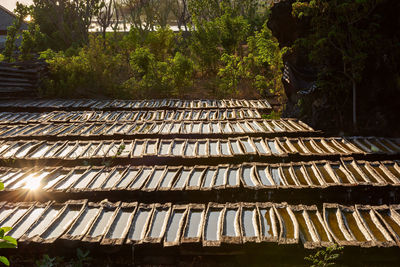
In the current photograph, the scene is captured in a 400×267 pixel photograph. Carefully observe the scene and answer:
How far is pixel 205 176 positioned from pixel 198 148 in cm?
147

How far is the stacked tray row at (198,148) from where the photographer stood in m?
7.01

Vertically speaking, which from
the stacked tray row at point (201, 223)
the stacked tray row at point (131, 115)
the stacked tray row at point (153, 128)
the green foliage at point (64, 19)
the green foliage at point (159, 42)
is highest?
the green foliage at point (64, 19)

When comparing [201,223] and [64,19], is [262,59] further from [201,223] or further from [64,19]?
[64,19]


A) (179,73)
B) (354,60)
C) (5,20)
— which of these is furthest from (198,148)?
(5,20)

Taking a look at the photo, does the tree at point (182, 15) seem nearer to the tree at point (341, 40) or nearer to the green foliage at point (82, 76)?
the green foliage at point (82, 76)

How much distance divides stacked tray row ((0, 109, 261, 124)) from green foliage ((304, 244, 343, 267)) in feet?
19.3

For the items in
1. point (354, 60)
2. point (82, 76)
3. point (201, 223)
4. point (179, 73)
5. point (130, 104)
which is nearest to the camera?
point (201, 223)

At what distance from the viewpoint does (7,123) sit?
381 inches

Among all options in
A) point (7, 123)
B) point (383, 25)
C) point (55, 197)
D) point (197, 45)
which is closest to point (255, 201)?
point (55, 197)

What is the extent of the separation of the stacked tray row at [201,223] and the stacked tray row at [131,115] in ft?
15.9

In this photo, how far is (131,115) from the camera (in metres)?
10.5

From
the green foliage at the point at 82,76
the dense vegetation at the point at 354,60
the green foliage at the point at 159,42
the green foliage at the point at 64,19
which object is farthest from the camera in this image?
the green foliage at the point at 64,19

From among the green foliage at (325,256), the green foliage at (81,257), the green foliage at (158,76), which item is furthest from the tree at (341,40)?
the green foliage at (81,257)

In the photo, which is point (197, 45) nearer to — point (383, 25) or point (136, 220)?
point (383, 25)
